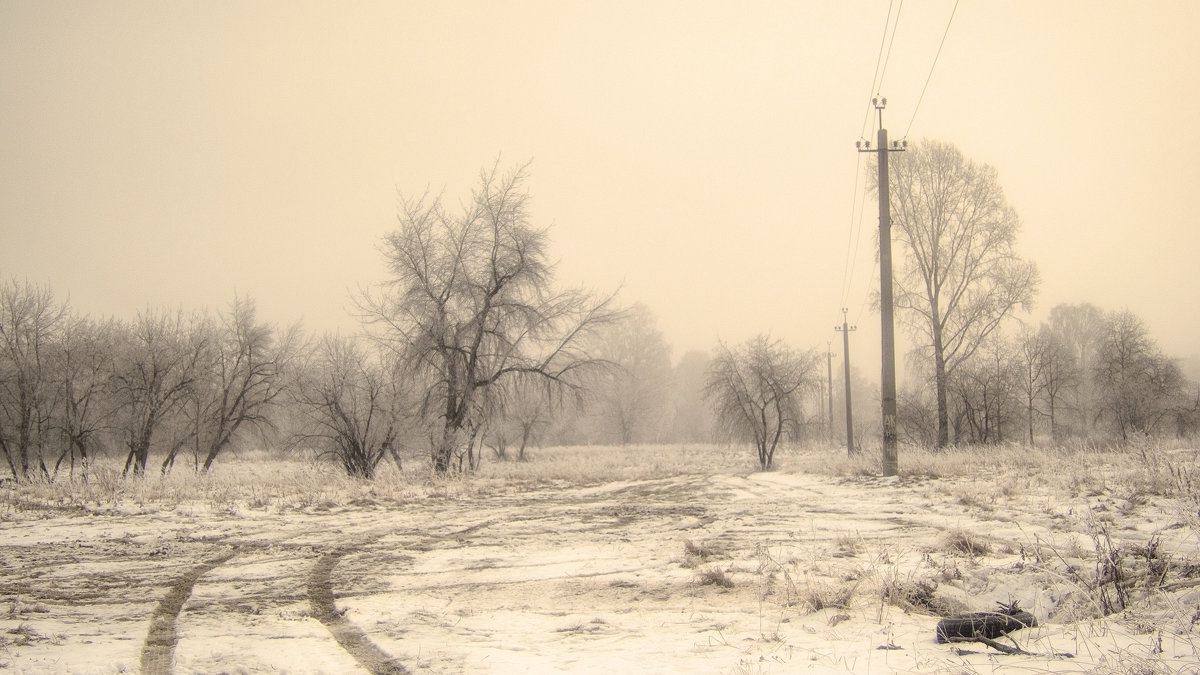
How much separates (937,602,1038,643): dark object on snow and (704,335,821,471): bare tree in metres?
22.7

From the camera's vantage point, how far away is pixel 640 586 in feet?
18.5

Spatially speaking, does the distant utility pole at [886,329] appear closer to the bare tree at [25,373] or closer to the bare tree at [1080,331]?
the bare tree at [25,373]

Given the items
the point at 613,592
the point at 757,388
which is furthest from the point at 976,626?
the point at 757,388

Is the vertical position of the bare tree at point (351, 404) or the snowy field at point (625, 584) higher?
the bare tree at point (351, 404)

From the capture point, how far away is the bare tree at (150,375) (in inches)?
843

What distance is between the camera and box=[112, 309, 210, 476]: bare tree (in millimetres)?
21406

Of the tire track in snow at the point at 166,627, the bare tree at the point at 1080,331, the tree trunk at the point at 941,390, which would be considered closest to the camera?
the tire track in snow at the point at 166,627

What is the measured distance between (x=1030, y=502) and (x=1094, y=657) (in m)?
5.79

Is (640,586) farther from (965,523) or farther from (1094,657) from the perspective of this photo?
(965,523)

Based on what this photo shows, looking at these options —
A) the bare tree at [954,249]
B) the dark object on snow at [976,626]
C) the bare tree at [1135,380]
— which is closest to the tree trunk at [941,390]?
the bare tree at [954,249]

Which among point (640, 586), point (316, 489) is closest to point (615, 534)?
point (640, 586)

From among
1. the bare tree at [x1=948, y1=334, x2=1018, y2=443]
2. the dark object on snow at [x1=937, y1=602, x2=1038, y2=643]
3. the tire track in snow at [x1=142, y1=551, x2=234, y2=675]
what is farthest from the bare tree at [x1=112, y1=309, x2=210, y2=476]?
the bare tree at [x1=948, y1=334, x2=1018, y2=443]

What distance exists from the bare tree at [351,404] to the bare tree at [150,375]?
18.0ft

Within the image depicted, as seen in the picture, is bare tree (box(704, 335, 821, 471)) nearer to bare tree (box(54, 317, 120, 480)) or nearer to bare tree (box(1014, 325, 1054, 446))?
bare tree (box(1014, 325, 1054, 446))
